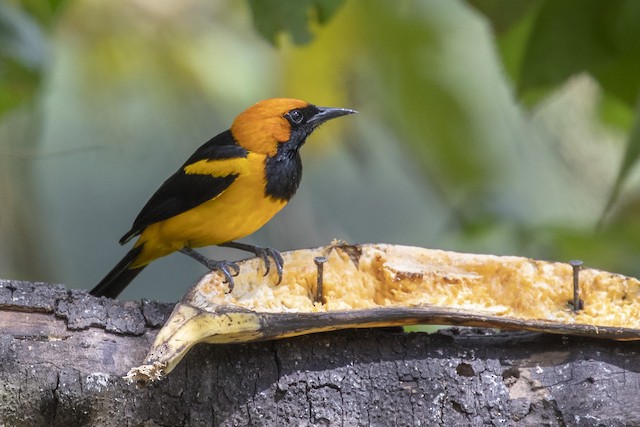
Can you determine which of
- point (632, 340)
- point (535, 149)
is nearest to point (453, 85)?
point (632, 340)

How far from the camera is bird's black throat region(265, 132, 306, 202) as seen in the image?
143 inches

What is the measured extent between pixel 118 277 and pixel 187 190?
551 millimetres

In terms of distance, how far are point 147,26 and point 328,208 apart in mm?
2833

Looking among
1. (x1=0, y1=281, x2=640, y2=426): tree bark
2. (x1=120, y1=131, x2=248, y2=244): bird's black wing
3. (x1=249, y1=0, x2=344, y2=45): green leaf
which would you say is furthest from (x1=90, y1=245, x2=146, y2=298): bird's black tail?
(x1=249, y1=0, x2=344, y2=45): green leaf

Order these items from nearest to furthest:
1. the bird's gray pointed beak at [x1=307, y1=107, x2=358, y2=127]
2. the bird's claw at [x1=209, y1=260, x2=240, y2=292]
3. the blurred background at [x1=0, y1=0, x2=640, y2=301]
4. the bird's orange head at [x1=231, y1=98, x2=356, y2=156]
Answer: the bird's claw at [x1=209, y1=260, x2=240, y2=292], the blurred background at [x1=0, y1=0, x2=640, y2=301], the bird's orange head at [x1=231, y1=98, x2=356, y2=156], the bird's gray pointed beak at [x1=307, y1=107, x2=358, y2=127]

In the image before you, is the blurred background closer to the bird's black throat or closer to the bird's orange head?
the bird's orange head

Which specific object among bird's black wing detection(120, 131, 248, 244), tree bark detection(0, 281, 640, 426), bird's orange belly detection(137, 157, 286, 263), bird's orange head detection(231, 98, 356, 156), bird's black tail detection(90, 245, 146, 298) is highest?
bird's orange head detection(231, 98, 356, 156)

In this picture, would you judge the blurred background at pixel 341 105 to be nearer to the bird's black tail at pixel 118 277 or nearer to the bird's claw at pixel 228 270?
the bird's black tail at pixel 118 277

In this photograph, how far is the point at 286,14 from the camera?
2654mm

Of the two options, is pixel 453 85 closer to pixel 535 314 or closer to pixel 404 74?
pixel 404 74

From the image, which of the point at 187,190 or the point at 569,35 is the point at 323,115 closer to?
the point at 187,190

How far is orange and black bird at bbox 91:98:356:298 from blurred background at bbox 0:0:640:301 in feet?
0.83

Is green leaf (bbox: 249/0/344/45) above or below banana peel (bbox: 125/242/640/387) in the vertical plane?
above

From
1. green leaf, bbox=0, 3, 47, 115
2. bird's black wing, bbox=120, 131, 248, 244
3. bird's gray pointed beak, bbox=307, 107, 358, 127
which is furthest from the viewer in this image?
bird's gray pointed beak, bbox=307, 107, 358, 127
